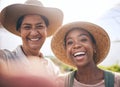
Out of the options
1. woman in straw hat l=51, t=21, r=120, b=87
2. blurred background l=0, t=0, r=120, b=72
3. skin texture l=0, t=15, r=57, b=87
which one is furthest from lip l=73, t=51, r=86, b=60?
skin texture l=0, t=15, r=57, b=87

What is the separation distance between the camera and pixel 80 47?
6.47ft

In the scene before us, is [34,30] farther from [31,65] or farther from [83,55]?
[83,55]

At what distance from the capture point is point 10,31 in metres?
2.11

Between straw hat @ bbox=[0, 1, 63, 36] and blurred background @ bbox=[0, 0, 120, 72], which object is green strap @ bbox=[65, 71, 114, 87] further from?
straw hat @ bbox=[0, 1, 63, 36]

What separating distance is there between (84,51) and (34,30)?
0.34 metres

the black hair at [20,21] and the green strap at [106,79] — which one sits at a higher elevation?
the black hair at [20,21]

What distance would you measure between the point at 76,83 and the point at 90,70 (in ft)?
0.38

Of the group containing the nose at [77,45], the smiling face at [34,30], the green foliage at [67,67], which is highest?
the smiling face at [34,30]

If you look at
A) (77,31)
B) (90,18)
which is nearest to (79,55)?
(77,31)

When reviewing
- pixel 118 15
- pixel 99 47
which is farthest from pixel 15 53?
pixel 118 15

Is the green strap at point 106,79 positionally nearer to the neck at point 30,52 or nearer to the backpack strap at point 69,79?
the backpack strap at point 69,79

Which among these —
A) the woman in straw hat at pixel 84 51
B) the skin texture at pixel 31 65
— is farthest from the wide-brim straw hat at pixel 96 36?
the skin texture at pixel 31 65

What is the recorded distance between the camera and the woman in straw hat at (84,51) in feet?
6.47

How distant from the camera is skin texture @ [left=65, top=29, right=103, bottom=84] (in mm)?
1971
